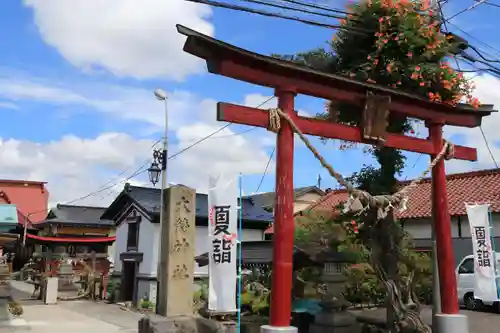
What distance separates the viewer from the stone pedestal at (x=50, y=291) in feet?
78.9

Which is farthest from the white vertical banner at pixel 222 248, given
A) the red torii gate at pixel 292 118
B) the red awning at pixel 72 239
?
the red awning at pixel 72 239

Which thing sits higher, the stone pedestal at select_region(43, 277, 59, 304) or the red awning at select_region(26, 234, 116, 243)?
the red awning at select_region(26, 234, 116, 243)

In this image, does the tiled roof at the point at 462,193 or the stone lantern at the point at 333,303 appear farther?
the tiled roof at the point at 462,193

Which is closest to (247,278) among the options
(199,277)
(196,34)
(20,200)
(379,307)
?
(199,277)

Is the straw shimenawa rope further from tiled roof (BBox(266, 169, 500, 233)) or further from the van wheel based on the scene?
the van wheel

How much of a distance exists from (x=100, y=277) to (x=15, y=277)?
685 inches

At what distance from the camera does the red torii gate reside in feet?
27.4

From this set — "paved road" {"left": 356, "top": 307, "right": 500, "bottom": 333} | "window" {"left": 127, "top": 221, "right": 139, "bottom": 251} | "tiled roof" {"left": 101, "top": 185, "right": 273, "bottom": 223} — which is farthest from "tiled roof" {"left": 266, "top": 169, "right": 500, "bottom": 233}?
"window" {"left": 127, "top": 221, "right": 139, "bottom": 251}

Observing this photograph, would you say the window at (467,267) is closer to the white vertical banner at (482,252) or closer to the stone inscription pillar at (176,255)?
the white vertical banner at (482,252)

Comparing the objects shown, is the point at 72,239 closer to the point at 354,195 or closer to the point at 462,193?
the point at 462,193

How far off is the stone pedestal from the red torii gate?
19.5m

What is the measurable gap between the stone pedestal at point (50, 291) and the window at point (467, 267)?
783 inches

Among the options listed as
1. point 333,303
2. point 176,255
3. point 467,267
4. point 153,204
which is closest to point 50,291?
point 153,204

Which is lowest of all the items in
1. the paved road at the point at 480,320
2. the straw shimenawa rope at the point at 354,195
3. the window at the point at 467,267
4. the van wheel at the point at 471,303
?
the paved road at the point at 480,320
